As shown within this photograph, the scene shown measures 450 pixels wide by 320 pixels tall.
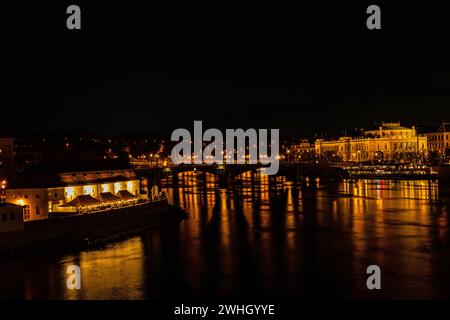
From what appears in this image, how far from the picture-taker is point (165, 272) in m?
11.3

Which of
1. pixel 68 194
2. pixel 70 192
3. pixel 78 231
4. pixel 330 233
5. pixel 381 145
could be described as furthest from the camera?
pixel 381 145

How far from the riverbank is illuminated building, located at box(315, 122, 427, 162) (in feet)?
138

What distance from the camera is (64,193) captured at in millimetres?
16078

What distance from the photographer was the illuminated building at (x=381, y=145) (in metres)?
57.3

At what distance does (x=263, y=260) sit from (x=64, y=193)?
281 inches

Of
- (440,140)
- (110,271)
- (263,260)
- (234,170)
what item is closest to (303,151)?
(440,140)

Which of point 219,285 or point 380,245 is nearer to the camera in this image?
point 219,285

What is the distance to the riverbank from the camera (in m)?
12.7

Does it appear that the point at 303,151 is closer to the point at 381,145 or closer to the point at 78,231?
the point at 381,145

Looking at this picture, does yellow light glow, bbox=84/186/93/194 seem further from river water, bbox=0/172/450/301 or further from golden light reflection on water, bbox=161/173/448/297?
golden light reflection on water, bbox=161/173/448/297

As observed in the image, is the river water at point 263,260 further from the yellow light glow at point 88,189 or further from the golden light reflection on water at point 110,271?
the yellow light glow at point 88,189
